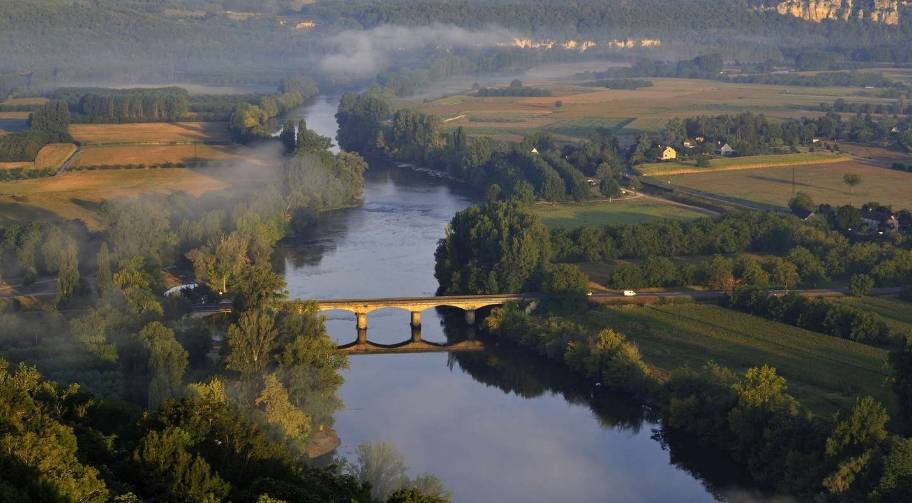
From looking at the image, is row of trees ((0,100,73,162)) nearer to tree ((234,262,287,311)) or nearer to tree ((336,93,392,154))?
tree ((336,93,392,154))

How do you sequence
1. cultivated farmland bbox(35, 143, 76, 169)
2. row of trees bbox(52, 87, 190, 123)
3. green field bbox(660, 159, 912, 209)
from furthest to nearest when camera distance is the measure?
row of trees bbox(52, 87, 190, 123) → cultivated farmland bbox(35, 143, 76, 169) → green field bbox(660, 159, 912, 209)

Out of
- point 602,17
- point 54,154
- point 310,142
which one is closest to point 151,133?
point 54,154

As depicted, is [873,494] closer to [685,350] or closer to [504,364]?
[685,350]

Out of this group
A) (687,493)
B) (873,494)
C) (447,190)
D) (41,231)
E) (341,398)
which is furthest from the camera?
(447,190)

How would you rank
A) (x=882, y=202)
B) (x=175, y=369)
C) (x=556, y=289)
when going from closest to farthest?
1. (x=175, y=369)
2. (x=556, y=289)
3. (x=882, y=202)

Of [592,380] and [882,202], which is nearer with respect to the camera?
[592,380]

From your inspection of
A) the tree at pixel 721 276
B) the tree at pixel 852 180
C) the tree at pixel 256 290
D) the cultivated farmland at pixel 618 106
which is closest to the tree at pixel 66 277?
the tree at pixel 256 290

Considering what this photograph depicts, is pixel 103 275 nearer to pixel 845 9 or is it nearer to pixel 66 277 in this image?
pixel 66 277

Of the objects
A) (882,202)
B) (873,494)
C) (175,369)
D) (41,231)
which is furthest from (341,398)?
(882,202)

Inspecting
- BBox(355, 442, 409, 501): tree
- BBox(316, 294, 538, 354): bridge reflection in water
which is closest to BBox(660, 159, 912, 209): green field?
BBox(316, 294, 538, 354): bridge reflection in water
